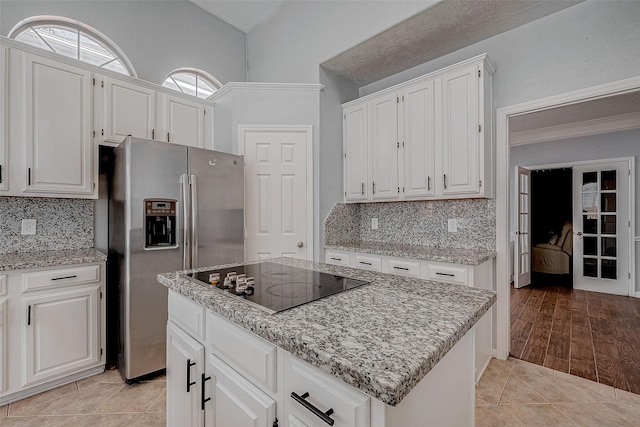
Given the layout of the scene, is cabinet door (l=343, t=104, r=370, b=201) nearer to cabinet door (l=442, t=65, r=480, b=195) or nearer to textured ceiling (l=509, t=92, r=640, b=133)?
cabinet door (l=442, t=65, r=480, b=195)

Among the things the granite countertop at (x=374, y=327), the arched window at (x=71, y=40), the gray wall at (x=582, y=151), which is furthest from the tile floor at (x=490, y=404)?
the gray wall at (x=582, y=151)

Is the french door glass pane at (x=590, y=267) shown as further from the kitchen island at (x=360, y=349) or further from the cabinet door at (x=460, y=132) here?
the kitchen island at (x=360, y=349)

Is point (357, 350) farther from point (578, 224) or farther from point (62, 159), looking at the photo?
point (578, 224)

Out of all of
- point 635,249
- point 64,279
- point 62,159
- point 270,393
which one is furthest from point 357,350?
point 635,249

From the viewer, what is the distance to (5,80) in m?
2.02

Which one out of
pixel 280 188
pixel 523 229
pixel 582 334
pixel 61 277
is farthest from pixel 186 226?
pixel 523 229

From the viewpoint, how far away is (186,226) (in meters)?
2.35

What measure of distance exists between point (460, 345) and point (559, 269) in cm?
567

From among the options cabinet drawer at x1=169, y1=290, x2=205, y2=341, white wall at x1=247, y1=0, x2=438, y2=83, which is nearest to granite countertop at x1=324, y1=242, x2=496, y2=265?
cabinet drawer at x1=169, y1=290, x2=205, y2=341

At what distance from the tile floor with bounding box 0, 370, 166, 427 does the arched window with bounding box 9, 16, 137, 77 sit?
268cm

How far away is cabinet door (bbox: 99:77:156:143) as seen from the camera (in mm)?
2453

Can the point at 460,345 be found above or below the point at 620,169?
below

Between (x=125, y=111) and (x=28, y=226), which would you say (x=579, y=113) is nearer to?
(x=125, y=111)

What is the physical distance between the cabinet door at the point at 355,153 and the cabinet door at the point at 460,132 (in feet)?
2.76
